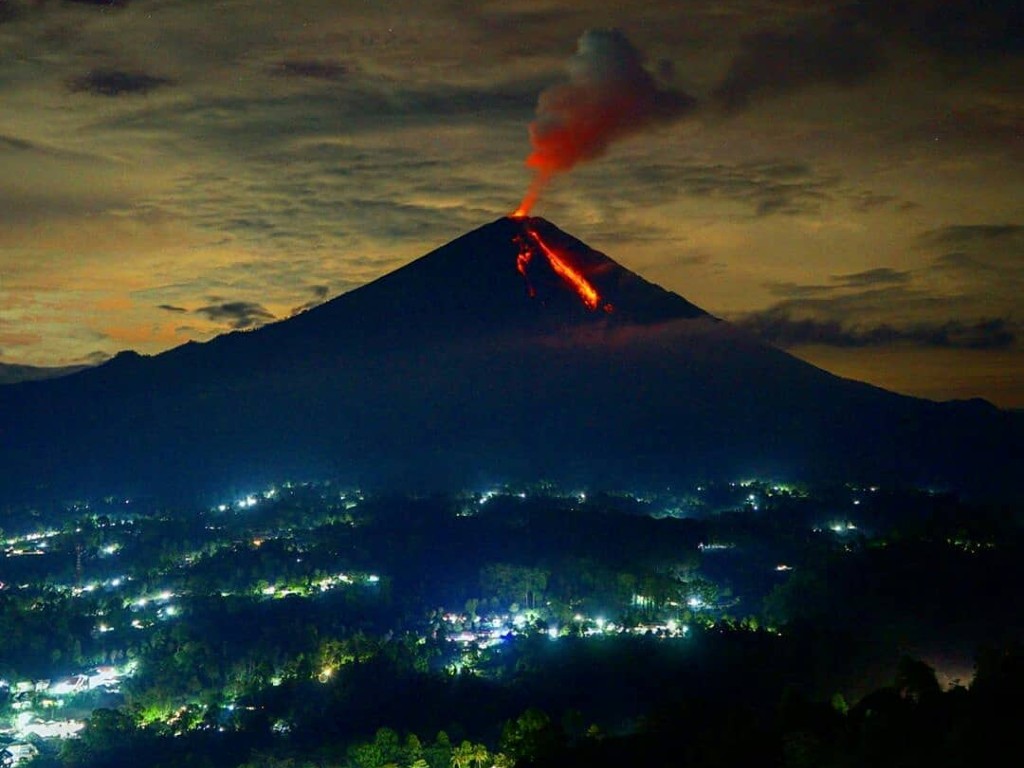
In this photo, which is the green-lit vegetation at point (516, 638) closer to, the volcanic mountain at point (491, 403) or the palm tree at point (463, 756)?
the palm tree at point (463, 756)

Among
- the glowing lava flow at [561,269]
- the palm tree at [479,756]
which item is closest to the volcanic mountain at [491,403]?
the glowing lava flow at [561,269]

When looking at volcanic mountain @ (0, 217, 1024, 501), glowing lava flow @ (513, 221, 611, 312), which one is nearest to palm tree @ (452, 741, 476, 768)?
volcanic mountain @ (0, 217, 1024, 501)

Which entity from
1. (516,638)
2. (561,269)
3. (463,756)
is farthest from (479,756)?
(561,269)

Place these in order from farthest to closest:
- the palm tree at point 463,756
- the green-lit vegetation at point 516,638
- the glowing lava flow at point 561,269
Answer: the glowing lava flow at point 561,269 → the palm tree at point 463,756 → the green-lit vegetation at point 516,638

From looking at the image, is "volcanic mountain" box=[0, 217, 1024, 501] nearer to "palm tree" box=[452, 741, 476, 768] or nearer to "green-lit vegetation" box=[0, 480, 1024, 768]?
"green-lit vegetation" box=[0, 480, 1024, 768]

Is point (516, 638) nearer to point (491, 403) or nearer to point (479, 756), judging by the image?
point (479, 756)
